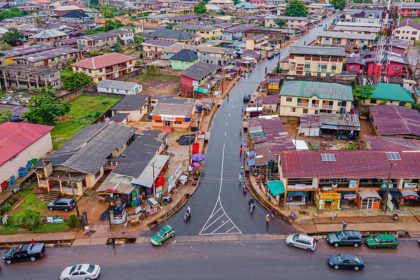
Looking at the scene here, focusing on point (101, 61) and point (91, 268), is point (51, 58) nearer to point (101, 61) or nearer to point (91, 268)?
point (101, 61)

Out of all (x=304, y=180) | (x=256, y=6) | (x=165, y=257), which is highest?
(x=256, y=6)

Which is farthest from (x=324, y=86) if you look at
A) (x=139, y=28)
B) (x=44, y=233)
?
(x=139, y=28)

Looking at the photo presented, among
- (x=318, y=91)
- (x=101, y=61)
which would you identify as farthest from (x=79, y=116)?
(x=318, y=91)

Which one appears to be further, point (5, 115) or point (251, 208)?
point (5, 115)

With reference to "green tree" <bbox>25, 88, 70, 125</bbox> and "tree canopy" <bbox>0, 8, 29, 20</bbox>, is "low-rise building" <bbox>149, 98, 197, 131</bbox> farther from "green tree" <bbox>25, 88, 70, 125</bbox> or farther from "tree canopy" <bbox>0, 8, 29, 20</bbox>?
"tree canopy" <bbox>0, 8, 29, 20</bbox>

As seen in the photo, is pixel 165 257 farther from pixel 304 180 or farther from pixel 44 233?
pixel 304 180

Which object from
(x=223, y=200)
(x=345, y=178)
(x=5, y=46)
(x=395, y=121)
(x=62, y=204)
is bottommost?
(x=223, y=200)
